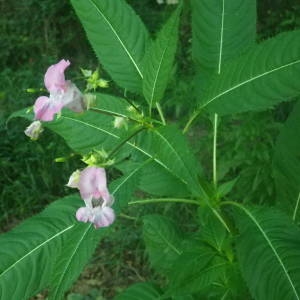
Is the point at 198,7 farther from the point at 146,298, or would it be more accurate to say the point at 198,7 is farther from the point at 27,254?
the point at 146,298

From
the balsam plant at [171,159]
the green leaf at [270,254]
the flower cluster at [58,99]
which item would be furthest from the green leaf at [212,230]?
the flower cluster at [58,99]

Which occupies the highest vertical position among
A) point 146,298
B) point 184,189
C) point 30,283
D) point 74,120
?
point 74,120

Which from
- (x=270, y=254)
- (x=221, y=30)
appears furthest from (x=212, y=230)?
(x=221, y=30)

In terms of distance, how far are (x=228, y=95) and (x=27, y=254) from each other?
24.7 inches

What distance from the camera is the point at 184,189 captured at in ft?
5.11

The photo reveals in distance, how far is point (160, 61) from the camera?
1259 mm

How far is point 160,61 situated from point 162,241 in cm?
89

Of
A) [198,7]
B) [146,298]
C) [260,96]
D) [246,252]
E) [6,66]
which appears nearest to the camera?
[260,96]

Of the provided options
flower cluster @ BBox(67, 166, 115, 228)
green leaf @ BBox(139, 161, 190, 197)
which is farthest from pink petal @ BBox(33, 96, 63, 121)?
green leaf @ BBox(139, 161, 190, 197)

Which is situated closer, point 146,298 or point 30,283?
point 30,283

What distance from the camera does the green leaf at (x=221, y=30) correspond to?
1.53 m

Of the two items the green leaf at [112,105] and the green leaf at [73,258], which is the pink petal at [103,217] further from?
the green leaf at [112,105]

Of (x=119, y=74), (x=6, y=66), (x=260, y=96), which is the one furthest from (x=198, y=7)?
(x=6, y=66)

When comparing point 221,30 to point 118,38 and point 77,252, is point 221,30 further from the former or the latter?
point 77,252
